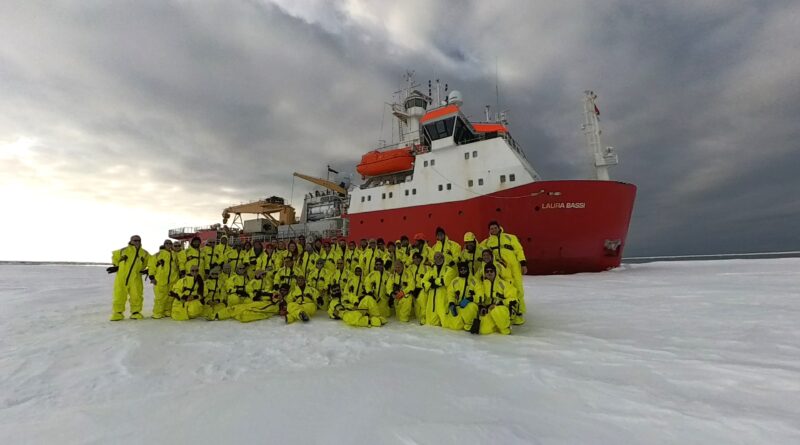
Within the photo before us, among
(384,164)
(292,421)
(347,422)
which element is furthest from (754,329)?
(384,164)

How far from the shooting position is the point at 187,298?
5941mm

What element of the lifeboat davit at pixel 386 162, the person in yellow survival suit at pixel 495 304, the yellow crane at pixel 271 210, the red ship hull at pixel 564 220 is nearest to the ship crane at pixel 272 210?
the yellow crane at pixel 271 210

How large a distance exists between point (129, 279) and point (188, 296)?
3.65 feet

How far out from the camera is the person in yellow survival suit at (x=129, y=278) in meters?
5.80

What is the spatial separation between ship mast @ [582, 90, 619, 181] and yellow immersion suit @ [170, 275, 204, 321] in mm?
16079

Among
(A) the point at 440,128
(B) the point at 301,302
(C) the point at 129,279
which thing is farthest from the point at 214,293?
(A) the point at 440,128

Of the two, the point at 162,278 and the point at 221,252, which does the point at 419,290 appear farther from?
the point at 162,278

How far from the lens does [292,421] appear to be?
1.92 metres

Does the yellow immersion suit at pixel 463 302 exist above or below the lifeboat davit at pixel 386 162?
below

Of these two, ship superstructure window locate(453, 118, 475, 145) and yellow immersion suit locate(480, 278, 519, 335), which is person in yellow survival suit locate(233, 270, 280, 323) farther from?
ship superstructure window locate(453, 118, 475, 145)

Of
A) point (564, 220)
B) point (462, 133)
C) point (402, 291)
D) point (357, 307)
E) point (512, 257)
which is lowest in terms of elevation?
point (357, 307)

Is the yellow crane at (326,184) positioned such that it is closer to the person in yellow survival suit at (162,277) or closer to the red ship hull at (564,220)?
the red ship hull at (564,220)

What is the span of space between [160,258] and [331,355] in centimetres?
492

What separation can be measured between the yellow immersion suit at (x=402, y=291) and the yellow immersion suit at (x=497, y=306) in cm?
141
